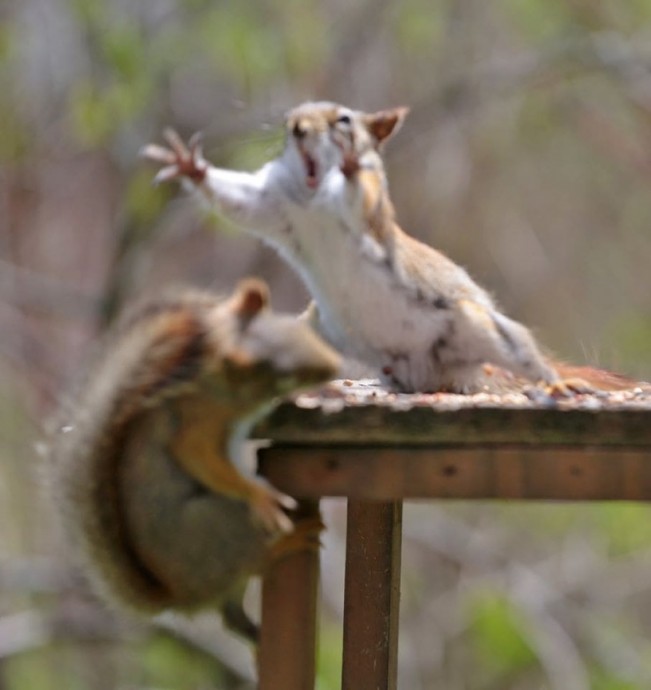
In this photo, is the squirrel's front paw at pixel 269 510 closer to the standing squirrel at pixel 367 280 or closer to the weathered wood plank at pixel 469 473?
the weathered wood plank at pixel 469 473

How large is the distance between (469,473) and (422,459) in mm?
65

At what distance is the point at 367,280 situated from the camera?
243 cm

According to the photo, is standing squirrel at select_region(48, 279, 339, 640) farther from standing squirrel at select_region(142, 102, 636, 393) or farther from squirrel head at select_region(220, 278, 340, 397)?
standing squirrel at select_region(142, 102, 636, 393)

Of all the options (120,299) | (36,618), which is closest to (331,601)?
(36,618)

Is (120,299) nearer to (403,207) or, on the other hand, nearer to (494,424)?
(403,207)

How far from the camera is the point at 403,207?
22.9ft

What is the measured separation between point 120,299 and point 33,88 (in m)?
1.45

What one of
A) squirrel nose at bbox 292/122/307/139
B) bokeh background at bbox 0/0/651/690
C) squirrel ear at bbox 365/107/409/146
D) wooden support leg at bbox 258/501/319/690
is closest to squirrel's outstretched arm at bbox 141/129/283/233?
squirrel nose at bbox 292/122/307/139

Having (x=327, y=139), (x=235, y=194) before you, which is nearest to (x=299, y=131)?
(x=327, y=139)

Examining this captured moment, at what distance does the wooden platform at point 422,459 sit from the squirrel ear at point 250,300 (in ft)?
0.43

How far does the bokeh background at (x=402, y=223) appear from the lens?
18.3ft

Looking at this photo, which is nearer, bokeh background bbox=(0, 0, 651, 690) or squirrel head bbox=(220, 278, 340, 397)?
squirrel head bbox=(220, 278, 340, 397)

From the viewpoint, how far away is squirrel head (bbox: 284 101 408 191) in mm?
2516

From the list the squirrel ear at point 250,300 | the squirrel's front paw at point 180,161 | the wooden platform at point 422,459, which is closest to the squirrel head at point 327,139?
the squirrel's front paw at point 180,161
